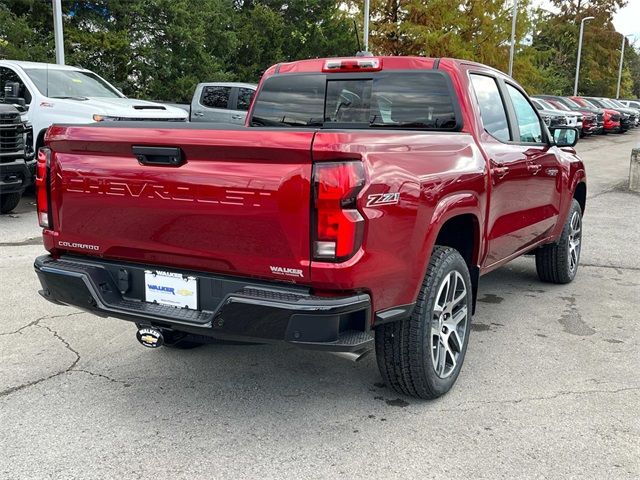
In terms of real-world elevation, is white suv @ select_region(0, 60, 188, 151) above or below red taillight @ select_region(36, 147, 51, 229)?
above

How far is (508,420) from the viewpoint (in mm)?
3420

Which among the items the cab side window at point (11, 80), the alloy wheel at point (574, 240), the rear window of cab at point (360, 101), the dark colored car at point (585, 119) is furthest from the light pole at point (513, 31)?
the rear window of cab at point (360, 101)

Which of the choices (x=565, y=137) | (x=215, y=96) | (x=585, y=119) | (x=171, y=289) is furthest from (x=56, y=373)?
(x=585, y=119)

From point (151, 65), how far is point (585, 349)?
73.7ft

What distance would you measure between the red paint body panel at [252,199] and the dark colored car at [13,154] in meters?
5.54

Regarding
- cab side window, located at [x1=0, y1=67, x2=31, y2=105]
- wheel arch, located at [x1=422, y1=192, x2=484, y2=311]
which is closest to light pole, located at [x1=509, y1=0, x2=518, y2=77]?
cab side window, located at [x1=0, y1=67, x2=31, y2=105]

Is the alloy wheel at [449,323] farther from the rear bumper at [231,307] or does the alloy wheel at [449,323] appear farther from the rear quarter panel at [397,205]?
the rear bumper at [231,307]

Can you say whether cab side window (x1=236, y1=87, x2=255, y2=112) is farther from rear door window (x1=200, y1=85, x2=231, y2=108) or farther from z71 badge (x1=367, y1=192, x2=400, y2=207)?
z71 badge (x1=367, y1=192, x2=400, y2=207)

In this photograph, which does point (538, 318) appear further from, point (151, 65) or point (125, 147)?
point (151, 65)

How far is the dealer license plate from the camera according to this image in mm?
3115

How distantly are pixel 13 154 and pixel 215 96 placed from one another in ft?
25.3

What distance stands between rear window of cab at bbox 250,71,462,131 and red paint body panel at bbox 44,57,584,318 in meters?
0.53

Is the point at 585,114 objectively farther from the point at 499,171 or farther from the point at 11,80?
the point at 499,171

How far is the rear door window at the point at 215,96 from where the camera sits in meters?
15.6
